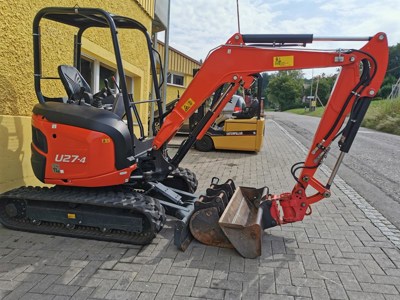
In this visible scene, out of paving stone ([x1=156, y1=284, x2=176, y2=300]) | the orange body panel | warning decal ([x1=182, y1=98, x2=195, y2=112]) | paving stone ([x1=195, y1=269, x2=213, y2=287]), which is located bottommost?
paving stone ([x1=156, y1=284, x2=176, y2=300])

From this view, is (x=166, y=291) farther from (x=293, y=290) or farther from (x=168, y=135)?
(x=168, y=135)

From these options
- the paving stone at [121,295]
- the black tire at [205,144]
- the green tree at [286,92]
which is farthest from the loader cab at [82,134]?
the green tree at [286,92]

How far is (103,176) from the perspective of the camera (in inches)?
151

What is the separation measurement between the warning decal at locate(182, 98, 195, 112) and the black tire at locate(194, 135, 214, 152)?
641cm

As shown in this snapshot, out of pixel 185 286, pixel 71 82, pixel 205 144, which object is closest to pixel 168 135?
pixel 71 82

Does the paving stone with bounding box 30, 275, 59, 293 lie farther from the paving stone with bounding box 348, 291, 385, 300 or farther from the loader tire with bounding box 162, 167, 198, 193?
the paving stone with bounding box 348, 291, 385, 300

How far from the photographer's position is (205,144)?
34.4 ft

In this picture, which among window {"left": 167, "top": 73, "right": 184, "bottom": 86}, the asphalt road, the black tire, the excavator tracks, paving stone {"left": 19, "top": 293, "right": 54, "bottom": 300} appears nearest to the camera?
paving stone {"left": 19, "top": 293, "right": 54, "bottom": 300}

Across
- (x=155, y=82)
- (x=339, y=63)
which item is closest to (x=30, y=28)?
(x=155, y=82)

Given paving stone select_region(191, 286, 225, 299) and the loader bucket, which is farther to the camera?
the loader bucket

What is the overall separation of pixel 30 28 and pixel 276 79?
82.2m

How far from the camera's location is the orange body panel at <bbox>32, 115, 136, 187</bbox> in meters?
3.74

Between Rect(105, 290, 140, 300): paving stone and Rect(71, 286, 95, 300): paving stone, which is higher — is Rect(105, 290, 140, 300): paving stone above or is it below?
above

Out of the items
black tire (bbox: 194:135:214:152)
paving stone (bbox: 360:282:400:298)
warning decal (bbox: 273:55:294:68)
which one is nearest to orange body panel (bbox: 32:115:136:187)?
warning decal (bbox: 273:55:294:68)
